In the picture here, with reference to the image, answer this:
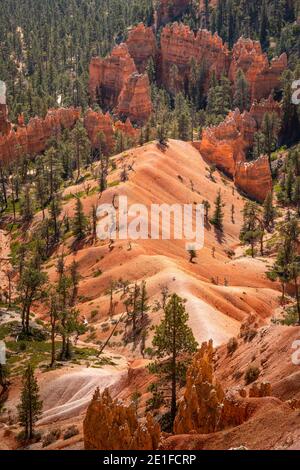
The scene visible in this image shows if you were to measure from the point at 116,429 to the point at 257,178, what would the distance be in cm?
9362

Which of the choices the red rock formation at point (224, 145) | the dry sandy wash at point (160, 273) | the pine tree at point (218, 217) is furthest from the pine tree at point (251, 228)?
the red rock formation at point (224, 145)

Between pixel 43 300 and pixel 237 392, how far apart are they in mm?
53391

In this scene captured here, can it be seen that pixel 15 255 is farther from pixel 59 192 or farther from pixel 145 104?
pixel 145 104

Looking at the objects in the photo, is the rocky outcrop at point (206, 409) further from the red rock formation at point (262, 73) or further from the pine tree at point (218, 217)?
the red rock formation at point (262, 73)

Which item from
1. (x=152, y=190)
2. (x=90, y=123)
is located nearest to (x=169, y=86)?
(x=90, y=123)

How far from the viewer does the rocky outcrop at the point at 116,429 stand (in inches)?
1398

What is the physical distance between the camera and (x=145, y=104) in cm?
15888

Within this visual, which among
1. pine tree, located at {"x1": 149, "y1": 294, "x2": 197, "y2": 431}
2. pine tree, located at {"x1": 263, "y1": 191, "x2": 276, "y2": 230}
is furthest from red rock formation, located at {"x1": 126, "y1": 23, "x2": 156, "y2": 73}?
pine tree, located at {"x1": 149, "y1": 294, "x2": 197, "y2": 431}

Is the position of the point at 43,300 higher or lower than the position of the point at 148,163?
lower

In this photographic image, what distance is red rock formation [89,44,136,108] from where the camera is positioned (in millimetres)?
171250

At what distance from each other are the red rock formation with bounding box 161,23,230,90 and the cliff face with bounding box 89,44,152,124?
50.6ft

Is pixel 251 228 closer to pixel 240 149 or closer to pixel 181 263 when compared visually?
pixel 181 263

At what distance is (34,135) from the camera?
5561 inches

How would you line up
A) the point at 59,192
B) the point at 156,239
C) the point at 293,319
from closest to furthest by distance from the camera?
the point at 293,319
the point at 156,239
the point at 59,192
